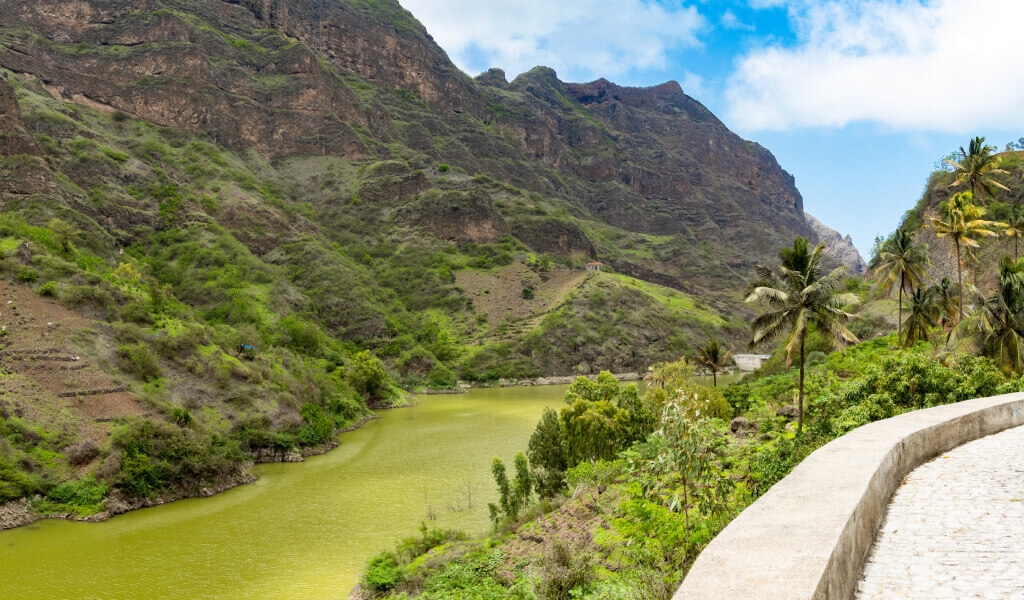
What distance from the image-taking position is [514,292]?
127500 millimetres

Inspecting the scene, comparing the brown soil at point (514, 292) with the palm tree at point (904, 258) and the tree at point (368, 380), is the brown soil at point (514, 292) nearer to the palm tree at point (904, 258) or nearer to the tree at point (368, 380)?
the tree at point (368, 380)

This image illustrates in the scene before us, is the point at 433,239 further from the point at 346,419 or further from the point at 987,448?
the point at 987,448

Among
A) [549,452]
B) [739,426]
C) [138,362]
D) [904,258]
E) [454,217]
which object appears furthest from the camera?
[454,217]

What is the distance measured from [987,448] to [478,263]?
126871mm

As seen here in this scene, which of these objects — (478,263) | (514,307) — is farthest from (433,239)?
(514,307)

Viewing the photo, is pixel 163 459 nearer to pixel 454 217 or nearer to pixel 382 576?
pixel 382 576

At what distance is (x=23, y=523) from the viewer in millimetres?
29172

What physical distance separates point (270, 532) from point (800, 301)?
26616mm

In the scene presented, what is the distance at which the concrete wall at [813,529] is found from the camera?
402cm

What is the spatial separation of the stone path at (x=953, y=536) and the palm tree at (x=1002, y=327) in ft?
61.0

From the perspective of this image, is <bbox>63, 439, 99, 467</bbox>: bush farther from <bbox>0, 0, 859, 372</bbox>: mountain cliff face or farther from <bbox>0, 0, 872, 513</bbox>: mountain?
<bbox>0, 0, 859, 372</bbox>: mountain cliff face

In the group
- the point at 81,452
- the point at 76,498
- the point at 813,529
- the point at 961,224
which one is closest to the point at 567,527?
the point at 813,529

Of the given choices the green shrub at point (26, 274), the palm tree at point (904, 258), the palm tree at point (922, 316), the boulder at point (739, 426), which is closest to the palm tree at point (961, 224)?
the palm tree at point (904, 258)

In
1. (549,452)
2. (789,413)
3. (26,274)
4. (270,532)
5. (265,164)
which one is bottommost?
(270,532)
